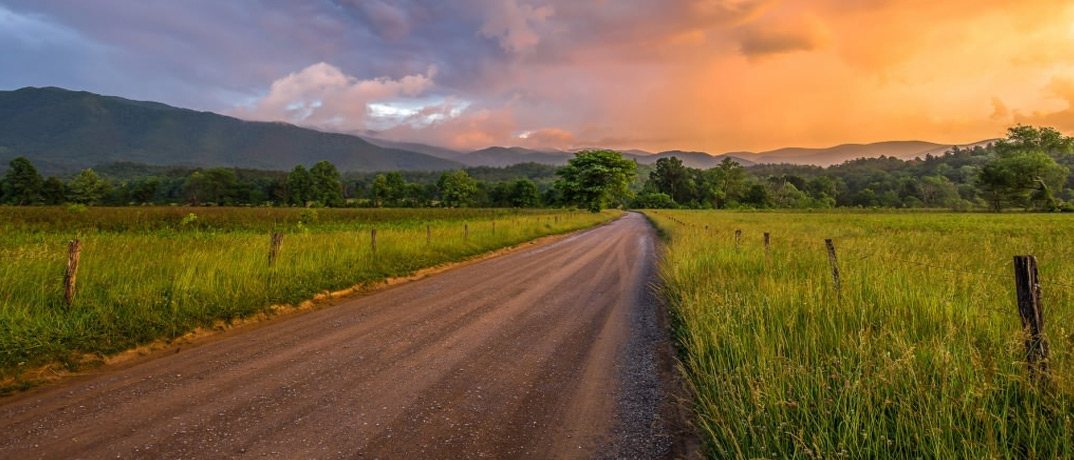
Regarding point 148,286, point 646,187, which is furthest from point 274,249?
point 646,187

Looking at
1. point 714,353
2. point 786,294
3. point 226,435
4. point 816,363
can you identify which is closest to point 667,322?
point 786,294

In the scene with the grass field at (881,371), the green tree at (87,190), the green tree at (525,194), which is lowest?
the grass field at (881,371)

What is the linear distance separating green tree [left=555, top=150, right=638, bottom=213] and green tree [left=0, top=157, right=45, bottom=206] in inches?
3279

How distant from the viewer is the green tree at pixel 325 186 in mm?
106188

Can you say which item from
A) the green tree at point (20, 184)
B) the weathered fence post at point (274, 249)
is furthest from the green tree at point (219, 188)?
the weathered fence post at point (274, 249)

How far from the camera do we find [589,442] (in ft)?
12.5

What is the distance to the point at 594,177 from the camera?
59.5m

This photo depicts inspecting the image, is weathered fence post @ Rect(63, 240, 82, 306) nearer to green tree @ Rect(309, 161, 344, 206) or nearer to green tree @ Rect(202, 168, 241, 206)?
green tree @ Rect(309, 161, 344, 206)

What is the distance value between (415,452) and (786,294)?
17.5ft

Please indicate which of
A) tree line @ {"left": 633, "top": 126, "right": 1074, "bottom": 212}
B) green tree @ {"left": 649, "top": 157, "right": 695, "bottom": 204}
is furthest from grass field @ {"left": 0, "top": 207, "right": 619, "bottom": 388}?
green tree @ {"left": 649, "top": 157, "right": 695, "bottom": 204}

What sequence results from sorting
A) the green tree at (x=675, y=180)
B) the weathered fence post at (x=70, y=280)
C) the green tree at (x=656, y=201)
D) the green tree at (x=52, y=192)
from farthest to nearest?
Result: the green tree at (x=675, y=180) < the green tree at (x=656, y=201) < the green tree at (x=52, y=192) < the weathered fence post at (x=70, y=280)

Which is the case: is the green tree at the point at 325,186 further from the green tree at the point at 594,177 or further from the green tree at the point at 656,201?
the green tree at the point at 656,201

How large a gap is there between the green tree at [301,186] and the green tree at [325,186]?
1.33 metres

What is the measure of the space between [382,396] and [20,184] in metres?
102
